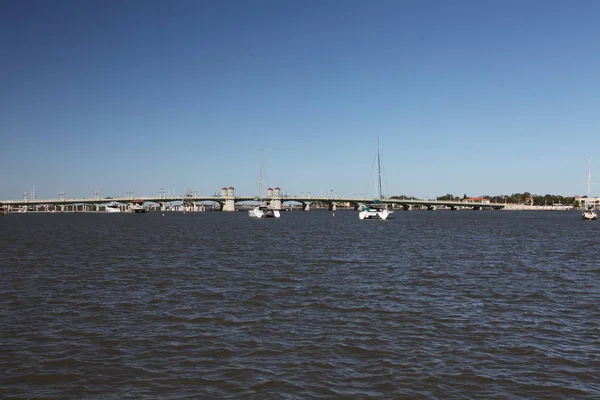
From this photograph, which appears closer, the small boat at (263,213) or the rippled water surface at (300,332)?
the rippled water surface at (300,332)

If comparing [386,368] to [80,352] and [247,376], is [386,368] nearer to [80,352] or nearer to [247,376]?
[247,376]

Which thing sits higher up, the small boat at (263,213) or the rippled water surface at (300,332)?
the small boat at (263,213)

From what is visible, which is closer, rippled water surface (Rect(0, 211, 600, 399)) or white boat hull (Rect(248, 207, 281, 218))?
rippled water surface (Rect(0, 211, 600, 399))

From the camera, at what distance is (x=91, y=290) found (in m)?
25.1

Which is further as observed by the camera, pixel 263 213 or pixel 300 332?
pixel 263 213

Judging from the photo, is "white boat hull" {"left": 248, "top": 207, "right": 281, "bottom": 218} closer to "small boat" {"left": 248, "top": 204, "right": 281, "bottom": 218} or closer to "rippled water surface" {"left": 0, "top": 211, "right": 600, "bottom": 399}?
→ "small boat" {"left": 248, "top": 204, "right": 281, "bottom": 218}

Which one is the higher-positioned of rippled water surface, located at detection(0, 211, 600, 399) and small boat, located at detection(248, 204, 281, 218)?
small boat, located at detection(248, 204, 281, 218)

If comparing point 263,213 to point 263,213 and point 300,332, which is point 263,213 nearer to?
point 263,213

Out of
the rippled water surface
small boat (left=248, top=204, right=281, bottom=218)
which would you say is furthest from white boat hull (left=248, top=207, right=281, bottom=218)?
the rippled water surface

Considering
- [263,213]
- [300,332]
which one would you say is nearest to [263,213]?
[263,213]

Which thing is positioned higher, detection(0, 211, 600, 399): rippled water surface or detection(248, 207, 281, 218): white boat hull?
detection(248, 207, 281, 218): white boat hull

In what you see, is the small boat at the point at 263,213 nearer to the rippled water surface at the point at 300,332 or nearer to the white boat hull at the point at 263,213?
the white boat hull at the point at 263,213

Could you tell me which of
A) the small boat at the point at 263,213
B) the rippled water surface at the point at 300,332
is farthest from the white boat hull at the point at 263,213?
the rippled water surface at the point at 300,332

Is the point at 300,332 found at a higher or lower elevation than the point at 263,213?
lower
